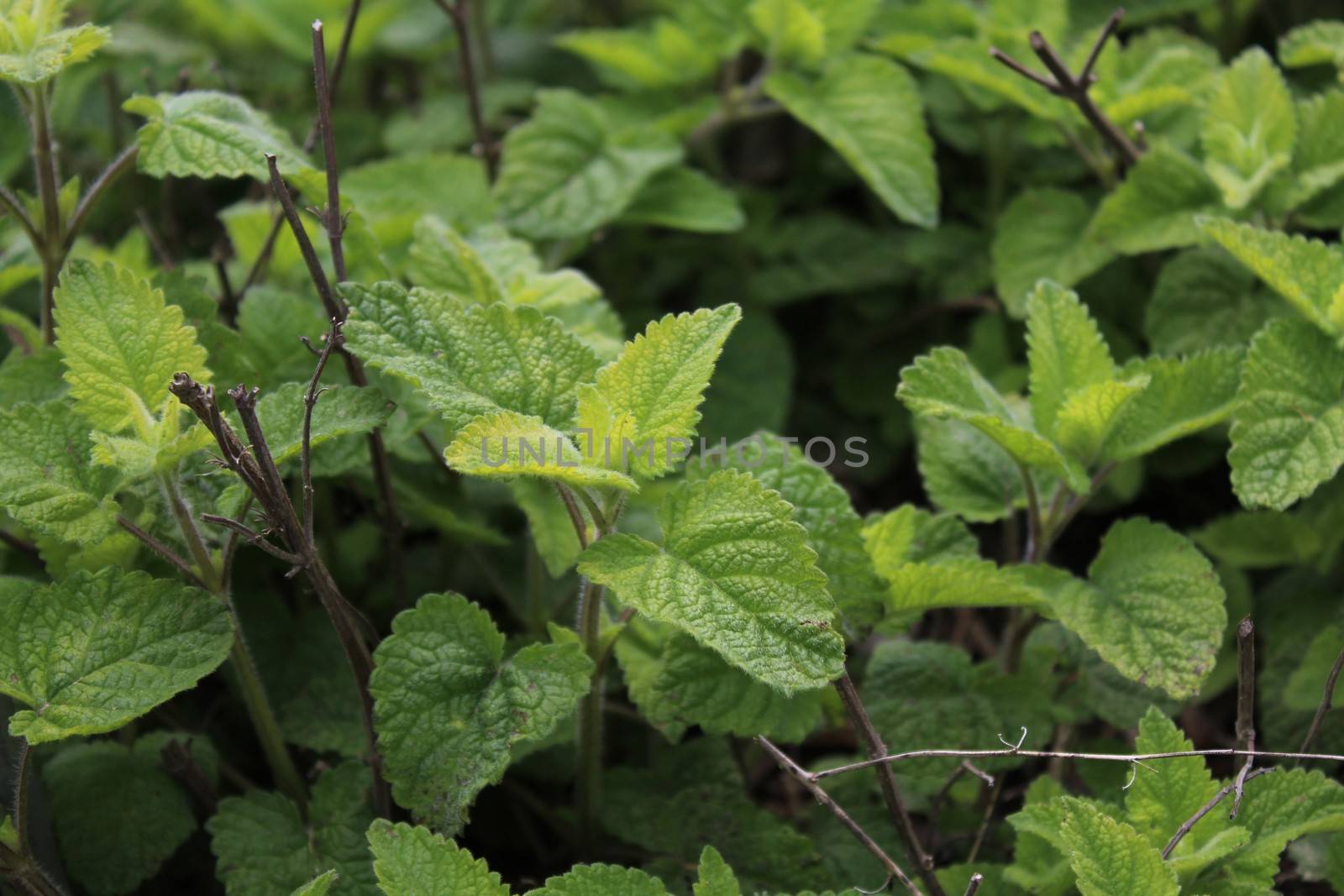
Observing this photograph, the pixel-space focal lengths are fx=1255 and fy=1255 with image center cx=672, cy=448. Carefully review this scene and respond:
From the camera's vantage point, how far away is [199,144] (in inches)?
53.9

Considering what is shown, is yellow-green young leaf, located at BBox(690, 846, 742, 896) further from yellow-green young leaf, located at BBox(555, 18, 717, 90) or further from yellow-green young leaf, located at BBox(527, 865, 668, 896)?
yellow-green young leaf, located at BBox(555, 18, 717, 90)

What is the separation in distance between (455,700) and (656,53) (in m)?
1.38

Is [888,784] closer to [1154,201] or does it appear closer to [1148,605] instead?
[1148,605]

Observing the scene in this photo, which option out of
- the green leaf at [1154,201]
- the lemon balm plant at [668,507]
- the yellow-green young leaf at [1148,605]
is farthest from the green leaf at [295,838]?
the green leaf at [1154,201]

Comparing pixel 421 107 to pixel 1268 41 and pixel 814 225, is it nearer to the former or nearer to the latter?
pixel 814 225

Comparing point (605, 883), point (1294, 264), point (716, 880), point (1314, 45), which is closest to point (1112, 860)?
point (716, 880)

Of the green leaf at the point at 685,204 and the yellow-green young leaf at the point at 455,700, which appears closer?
the yellow-green young leaf at the point at 455,700

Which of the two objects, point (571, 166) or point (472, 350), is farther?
point (571, 166)

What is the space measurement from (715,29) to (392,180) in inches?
25.1

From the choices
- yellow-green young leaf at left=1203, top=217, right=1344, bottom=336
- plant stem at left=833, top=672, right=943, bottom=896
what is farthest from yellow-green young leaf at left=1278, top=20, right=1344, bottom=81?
plant stem at left=833, top=672, right=943, bottom=896

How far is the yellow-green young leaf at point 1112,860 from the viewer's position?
113 centimetres

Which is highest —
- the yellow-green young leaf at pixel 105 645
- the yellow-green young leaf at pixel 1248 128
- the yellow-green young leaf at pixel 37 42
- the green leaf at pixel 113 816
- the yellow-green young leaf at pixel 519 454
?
the yellow-green young leaf at pixel 37 42

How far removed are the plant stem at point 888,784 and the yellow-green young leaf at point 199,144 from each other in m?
0.83

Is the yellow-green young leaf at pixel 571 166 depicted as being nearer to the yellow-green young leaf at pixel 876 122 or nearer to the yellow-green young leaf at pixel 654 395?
the yellow-green young leaf at pixel 876 122
